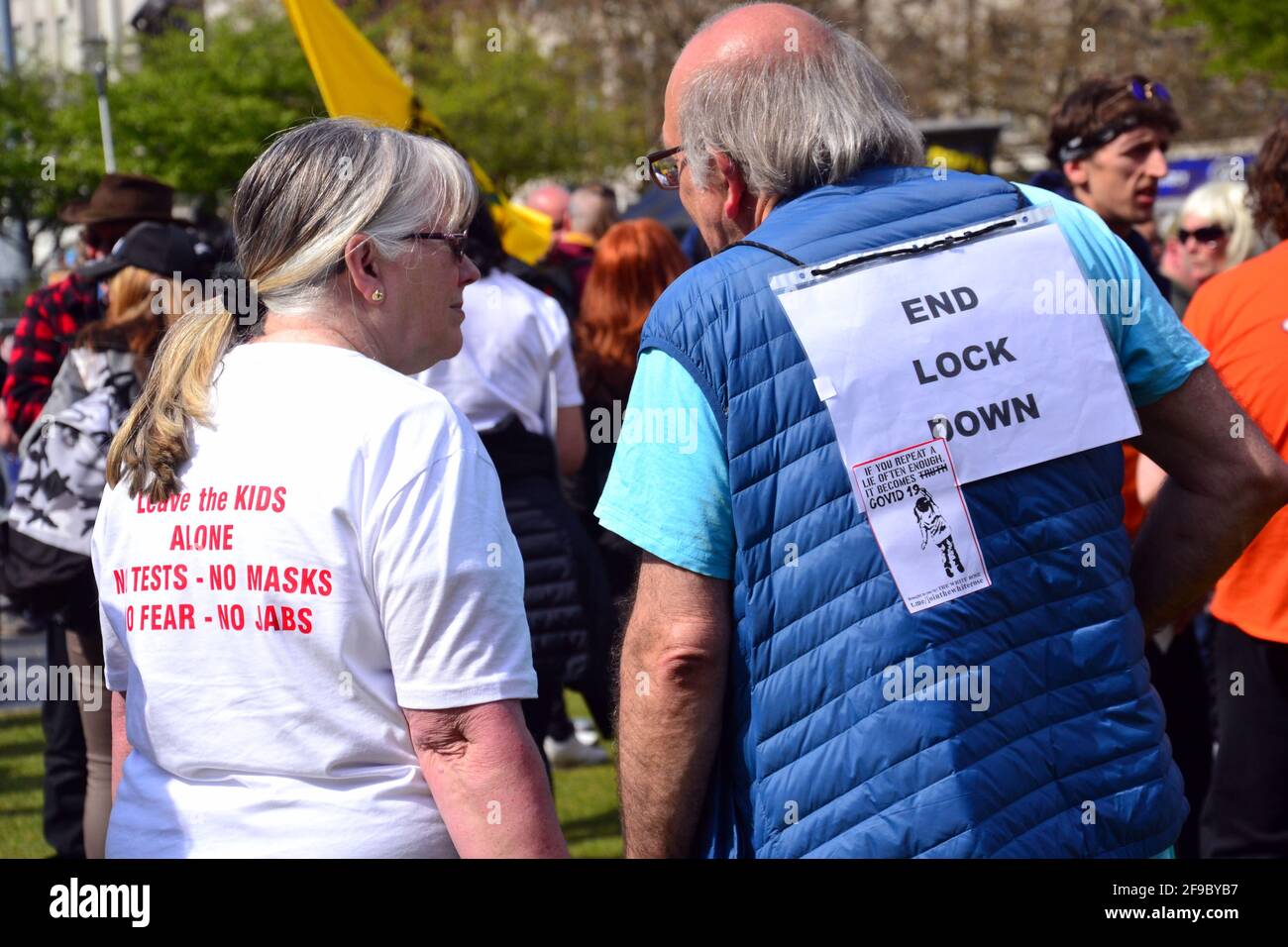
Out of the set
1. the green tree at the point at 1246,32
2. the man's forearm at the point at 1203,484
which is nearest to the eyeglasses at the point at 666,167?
the man's forearm at the point at 1203,484

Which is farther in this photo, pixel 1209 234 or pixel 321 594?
pixel 1209 234

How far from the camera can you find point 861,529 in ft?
6.96

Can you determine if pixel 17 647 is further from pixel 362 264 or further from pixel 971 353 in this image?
pixel 971 353

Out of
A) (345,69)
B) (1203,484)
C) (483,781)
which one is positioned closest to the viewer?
(483,781)

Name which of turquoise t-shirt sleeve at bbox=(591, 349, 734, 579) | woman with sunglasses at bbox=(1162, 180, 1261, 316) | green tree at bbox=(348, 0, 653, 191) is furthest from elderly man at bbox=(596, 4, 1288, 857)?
green tree at bbox=(348, 0, 653, 191)

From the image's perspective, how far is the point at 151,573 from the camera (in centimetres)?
210

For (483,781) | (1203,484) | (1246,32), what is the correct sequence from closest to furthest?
(483,781), (1203,484), (1246,32)

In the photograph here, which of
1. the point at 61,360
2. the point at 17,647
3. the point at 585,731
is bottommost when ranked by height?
the point at 17,647

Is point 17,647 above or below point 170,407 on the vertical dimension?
below

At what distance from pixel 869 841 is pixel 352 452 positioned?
34.7 inches

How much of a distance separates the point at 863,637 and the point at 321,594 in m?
→ 0.74

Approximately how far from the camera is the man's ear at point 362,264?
212 centimetres

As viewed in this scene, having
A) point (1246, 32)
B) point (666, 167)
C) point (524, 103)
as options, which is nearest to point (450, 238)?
point (666, 167)
